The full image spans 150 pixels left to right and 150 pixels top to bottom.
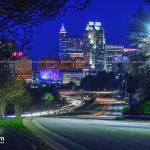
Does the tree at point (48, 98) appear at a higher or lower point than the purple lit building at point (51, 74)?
lower

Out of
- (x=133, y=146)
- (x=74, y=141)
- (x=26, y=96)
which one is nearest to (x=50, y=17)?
(x=133, y=146)

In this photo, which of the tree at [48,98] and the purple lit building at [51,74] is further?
the tree at [48,98]

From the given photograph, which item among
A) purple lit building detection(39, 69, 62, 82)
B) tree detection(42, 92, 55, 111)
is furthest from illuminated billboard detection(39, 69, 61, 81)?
tree detection(42, 92, 55, 111)

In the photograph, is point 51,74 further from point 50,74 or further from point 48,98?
point 48,98

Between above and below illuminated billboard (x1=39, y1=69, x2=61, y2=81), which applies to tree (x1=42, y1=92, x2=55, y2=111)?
below

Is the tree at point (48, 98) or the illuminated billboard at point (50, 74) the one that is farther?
the tree at point (48, 98)

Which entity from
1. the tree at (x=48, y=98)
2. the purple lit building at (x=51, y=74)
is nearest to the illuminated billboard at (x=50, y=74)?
the purple lit building at (x=51, y=74)

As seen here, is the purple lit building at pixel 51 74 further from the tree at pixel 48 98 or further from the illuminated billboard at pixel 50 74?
the tree at pixel 48 98

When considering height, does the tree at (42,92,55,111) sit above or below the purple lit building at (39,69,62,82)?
below

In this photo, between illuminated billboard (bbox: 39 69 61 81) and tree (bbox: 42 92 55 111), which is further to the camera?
tree (bbox: 42 92 55 111)

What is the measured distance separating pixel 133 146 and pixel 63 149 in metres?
2.85

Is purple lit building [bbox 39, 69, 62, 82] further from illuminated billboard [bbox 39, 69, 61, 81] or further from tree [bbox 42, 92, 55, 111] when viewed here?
tree [bbox 42, 92, 55, 111]

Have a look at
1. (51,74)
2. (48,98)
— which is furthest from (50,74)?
(48,98)

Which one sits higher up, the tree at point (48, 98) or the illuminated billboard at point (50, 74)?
the illuminated billboard at point (50, 74)
